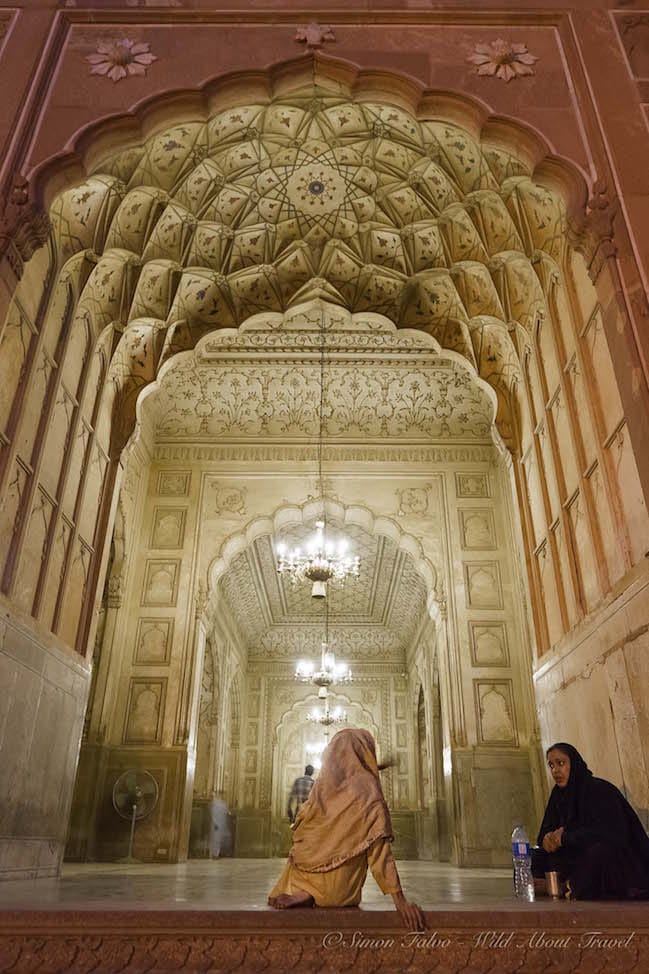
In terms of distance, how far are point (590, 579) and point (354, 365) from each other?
5.15 metres

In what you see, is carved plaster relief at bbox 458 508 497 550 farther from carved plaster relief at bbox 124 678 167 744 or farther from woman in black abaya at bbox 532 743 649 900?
woman in black abaya at bbox 532 743 649 900

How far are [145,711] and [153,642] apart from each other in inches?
35.1

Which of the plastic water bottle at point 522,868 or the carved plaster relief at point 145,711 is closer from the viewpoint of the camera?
the plastic water bottle at point 522,868

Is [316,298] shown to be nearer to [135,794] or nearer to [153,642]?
[153,642]

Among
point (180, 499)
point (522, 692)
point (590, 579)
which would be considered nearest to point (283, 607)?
point (180, 499)

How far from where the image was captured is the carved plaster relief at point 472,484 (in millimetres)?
10188

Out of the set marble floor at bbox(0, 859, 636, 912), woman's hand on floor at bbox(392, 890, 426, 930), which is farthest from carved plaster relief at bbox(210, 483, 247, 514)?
woman's hand on floor at bbox(392, 890, 426, 930)

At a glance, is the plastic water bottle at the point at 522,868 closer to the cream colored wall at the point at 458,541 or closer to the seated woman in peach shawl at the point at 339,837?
the seated woman in peach shawl at the point at 339,837

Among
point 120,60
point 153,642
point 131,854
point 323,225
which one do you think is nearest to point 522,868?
point 323,225

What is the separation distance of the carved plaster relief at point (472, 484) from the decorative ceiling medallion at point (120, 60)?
268 inches

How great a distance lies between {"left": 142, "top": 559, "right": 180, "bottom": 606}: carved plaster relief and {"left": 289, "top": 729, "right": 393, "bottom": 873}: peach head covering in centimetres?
694

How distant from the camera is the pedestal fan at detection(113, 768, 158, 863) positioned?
27.8ft

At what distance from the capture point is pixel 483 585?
966 centimetres

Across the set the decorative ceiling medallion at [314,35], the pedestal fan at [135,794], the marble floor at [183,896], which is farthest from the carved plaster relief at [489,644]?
the decorative ceiling medallion at [314,35]
